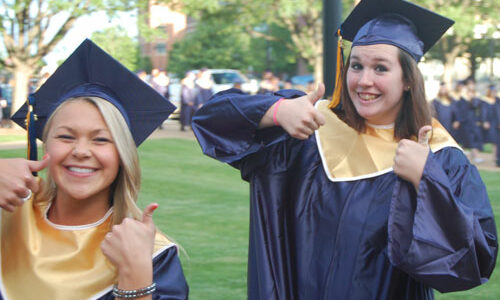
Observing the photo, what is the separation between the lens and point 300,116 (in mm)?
2514

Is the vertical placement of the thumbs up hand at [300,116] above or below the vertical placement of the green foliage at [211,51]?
above

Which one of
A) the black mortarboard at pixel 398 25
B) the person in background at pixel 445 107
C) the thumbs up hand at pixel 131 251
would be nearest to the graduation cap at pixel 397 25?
the black mortarboard at pixel 398 25

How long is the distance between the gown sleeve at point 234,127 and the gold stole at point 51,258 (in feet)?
1.86

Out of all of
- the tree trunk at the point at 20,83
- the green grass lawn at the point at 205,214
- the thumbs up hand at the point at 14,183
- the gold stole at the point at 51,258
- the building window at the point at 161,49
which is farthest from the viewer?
the building window at the point at 161,49

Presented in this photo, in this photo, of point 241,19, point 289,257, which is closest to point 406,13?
point 289,257

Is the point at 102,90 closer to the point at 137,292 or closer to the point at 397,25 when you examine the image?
the point at 137,292

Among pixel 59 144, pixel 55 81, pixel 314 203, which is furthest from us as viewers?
pixel 314 203

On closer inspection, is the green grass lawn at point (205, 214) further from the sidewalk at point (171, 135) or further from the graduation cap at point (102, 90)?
the sidewalk at point (171, 135)

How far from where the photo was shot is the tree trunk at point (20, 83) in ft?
58.5

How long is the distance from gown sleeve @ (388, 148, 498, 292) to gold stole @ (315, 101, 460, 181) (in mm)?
283

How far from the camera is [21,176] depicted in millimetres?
2092

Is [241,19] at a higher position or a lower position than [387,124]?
lower

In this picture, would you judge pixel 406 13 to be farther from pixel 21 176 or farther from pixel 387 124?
pixel 21 176

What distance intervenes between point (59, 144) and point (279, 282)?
40.8 inches
